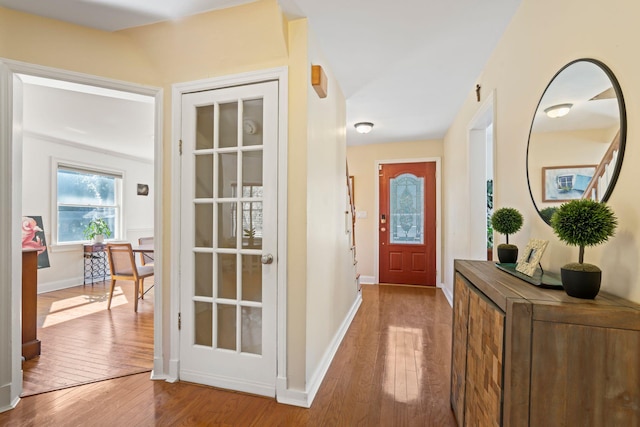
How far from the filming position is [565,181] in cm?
129

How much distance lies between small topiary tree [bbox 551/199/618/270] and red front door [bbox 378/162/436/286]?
4.02m

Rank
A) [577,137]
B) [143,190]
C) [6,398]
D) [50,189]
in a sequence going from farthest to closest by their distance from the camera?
[143,190], [50,189], [6,398], [577,137]

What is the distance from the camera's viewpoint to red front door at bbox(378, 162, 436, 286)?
488 cm

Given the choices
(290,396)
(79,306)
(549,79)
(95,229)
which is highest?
(549,79)

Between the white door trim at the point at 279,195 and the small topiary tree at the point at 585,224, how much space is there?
4.48ft

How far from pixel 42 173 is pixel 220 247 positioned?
436 cm

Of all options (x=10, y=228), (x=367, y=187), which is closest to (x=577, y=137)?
(x=10, y=228)

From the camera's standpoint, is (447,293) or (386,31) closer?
(386,31)

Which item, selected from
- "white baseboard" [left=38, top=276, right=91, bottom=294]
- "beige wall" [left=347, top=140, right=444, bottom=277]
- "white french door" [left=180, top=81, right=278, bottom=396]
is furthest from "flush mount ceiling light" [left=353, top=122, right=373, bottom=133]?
"white baseboard" [left=38, top=276, right=91, bottom=294]

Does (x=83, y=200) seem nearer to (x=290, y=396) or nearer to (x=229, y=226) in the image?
(x=229, y=226)

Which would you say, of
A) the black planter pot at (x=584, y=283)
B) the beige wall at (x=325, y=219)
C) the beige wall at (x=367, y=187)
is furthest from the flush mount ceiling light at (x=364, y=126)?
the black planter pot at (x=584, y=283)

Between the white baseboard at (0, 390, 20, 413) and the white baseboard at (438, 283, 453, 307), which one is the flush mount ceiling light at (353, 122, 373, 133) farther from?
the white baseboard at (0, 390, 20, 413)

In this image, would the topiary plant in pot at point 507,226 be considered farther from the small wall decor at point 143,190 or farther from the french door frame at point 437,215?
the small wall decor at point 143,190

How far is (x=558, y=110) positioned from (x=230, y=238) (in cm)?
195
